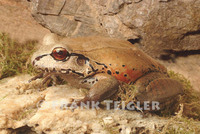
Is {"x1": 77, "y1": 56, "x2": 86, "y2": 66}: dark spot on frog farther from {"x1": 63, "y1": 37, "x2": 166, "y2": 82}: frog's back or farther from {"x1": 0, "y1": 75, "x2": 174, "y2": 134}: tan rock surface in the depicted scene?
{"x1": 0, "y1": 75, "x2": 174, "y2": 134}: tan rock surface

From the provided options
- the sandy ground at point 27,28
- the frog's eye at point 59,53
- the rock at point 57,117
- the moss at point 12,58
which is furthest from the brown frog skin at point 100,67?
Result: the sandy ground at point 27,28

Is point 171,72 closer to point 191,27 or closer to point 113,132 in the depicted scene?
→ point 191,27

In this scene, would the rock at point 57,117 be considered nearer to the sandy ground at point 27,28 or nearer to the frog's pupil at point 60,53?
the frog's pupil at point 60,53

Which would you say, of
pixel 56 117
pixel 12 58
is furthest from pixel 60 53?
pixel 12 58

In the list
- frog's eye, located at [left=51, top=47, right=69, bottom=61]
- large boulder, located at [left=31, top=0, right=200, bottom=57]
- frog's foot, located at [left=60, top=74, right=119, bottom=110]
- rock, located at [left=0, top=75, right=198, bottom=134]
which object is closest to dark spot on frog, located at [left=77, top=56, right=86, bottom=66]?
frog's eye, located at [left=51, top=47, right=69, bottom=61]

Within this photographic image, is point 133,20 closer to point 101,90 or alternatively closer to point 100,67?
point 100,67

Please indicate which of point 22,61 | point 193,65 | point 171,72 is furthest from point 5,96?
point 193,65
